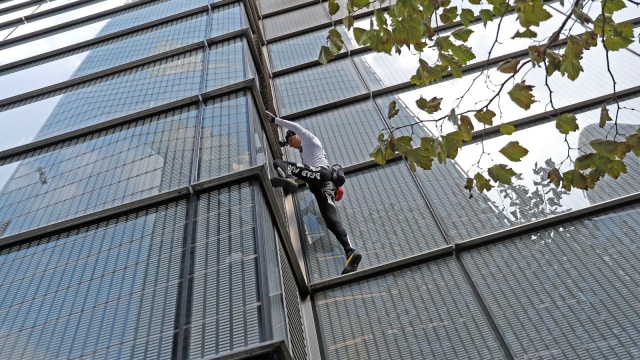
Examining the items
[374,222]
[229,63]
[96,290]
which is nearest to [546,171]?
[374,222]

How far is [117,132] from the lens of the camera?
5.35 meters

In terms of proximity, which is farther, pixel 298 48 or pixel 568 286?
pixel 298 48

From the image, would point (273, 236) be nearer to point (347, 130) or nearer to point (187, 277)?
point (187, 277)

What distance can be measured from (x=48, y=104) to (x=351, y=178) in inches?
149

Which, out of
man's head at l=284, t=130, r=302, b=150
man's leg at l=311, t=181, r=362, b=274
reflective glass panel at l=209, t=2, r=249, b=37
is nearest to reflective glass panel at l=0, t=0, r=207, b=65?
reflective glass panel at l=209, t=2, r=249, b=37

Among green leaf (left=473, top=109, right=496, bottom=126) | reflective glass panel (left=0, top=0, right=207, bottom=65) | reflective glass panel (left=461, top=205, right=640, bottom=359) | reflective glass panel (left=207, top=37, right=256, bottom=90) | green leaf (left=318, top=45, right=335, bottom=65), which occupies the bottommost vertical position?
reflective glass panel (left=461, top=205, right=640, bottom=359)

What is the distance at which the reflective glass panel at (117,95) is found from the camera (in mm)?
5793

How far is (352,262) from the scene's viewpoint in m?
4.25

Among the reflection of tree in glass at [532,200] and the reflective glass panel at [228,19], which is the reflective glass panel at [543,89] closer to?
the reflection of tree in glass at [532,200]

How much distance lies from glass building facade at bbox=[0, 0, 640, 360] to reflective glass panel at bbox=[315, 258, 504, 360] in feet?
0.04

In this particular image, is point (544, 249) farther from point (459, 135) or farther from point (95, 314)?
point (95, 314)

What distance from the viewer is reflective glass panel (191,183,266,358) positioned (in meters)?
2.92

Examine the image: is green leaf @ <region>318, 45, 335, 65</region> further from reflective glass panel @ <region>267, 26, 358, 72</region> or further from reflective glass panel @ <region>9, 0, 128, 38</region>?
reflective glass panel @ <region>9, 0, 128, 38</region>

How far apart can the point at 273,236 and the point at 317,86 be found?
3.97 meters
